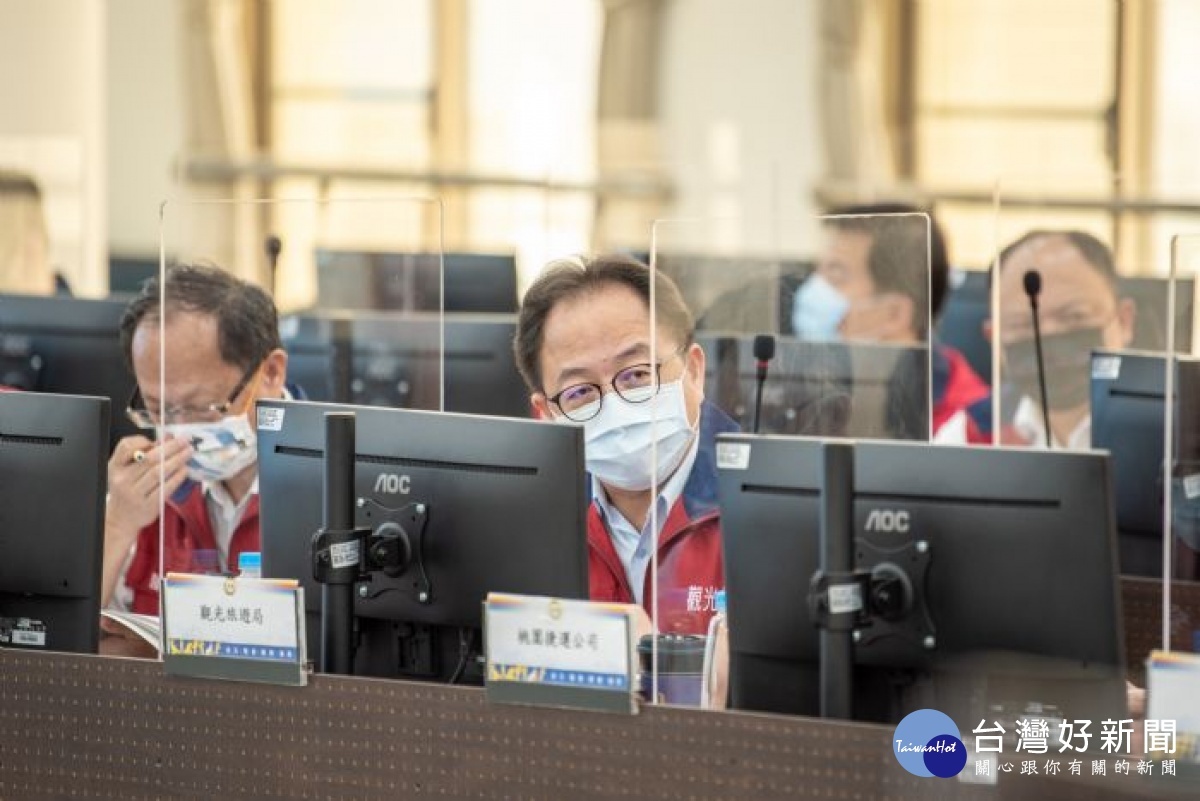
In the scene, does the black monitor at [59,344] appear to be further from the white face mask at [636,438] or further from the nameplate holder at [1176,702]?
the nameplate holder at [1176,702]

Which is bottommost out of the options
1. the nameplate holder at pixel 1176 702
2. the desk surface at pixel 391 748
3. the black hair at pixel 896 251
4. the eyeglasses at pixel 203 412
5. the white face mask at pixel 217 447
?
the desk surface at pixel 391 748

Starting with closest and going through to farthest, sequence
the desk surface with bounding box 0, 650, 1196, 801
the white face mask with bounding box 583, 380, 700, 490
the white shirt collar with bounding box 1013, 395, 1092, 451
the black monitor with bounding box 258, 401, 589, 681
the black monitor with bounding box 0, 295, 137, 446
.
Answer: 1. the desk surface with bounding box 0, 650, 1196, 801
2. the black monitor with bounding box 258, 401, 589, 681
3. the white face mask with bounding box 583, 380, 700, 490
4. the black monitor with bounding box 0, 295, 137, 446
5. the white shirt collar with bounding box 1013, 395, 1092, 451

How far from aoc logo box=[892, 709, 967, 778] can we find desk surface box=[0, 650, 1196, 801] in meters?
0.01

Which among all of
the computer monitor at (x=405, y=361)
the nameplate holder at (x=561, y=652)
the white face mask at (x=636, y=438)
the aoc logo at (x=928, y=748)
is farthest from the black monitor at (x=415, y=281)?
the aoc logo at (x=928, y=748)

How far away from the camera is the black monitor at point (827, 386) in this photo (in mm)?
2783

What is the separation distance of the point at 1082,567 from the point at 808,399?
0.89 metres

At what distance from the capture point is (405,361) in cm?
368

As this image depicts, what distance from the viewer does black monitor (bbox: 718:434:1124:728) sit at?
201 centimetres

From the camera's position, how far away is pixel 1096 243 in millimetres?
3914

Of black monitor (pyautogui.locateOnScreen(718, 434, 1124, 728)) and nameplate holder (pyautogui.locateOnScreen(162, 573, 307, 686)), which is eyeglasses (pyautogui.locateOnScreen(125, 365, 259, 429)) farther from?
black monitor (pyautogui.locateOnScreen(718, 434, 1124, 728))

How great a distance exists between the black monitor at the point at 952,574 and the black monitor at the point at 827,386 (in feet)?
1.90

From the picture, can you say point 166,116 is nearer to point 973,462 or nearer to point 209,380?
point 209,380

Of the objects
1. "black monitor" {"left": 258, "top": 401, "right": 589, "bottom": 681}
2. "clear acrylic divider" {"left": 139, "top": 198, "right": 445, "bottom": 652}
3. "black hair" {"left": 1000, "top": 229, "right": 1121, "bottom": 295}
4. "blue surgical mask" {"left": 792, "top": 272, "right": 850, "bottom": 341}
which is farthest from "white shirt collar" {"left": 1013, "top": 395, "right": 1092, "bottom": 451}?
"black monitor" {"left": 258, "top": 401, "right": 589, "bottom": 681}

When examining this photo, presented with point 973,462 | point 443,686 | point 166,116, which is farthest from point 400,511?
point 166,116
